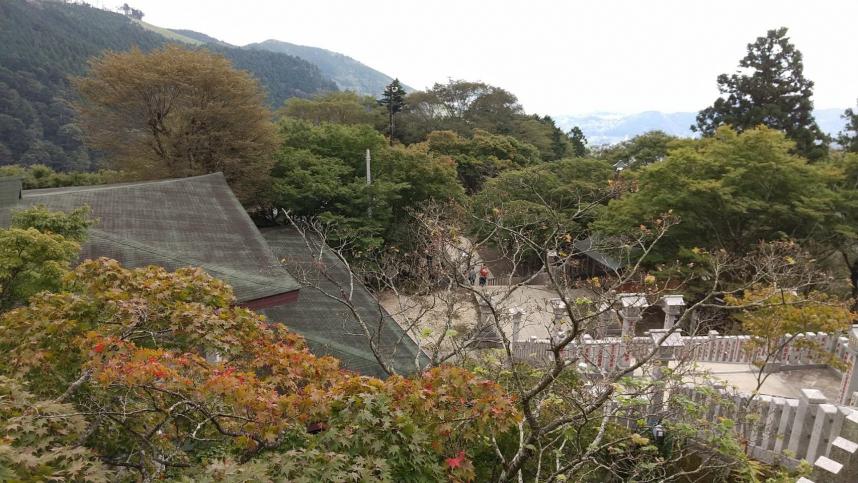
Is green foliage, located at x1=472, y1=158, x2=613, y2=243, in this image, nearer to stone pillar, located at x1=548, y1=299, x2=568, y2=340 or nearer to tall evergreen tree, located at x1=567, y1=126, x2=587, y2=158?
stone pillar, located at x1=548, y1=299, x2=568, y2=340

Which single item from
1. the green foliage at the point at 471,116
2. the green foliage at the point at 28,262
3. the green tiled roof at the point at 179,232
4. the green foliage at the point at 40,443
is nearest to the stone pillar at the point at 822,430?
the green foliage at the point at 40,443

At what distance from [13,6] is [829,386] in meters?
113

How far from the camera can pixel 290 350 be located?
4.98m

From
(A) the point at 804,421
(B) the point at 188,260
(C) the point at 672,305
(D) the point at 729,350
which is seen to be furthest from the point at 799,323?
(B) the point at 188,260

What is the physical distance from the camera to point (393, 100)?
39.2 meters

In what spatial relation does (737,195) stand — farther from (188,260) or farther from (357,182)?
(188,260)

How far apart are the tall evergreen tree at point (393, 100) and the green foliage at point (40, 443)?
119 feet

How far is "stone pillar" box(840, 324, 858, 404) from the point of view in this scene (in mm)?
6617

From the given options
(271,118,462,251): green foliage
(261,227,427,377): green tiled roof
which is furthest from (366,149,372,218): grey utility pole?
(261,227,427,377): green tiled roof

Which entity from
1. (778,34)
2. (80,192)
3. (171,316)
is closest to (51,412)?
(171,316)

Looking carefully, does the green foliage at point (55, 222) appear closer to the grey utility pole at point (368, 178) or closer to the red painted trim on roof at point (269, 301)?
the red painted trim on roof at point (269, 301)

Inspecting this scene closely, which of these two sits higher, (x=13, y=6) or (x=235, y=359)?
(x=13, y=6)

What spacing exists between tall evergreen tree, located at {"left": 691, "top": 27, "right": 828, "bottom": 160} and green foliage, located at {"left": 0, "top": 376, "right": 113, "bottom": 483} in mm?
24819

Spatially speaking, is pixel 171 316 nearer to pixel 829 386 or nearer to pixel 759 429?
pixel 759 429
